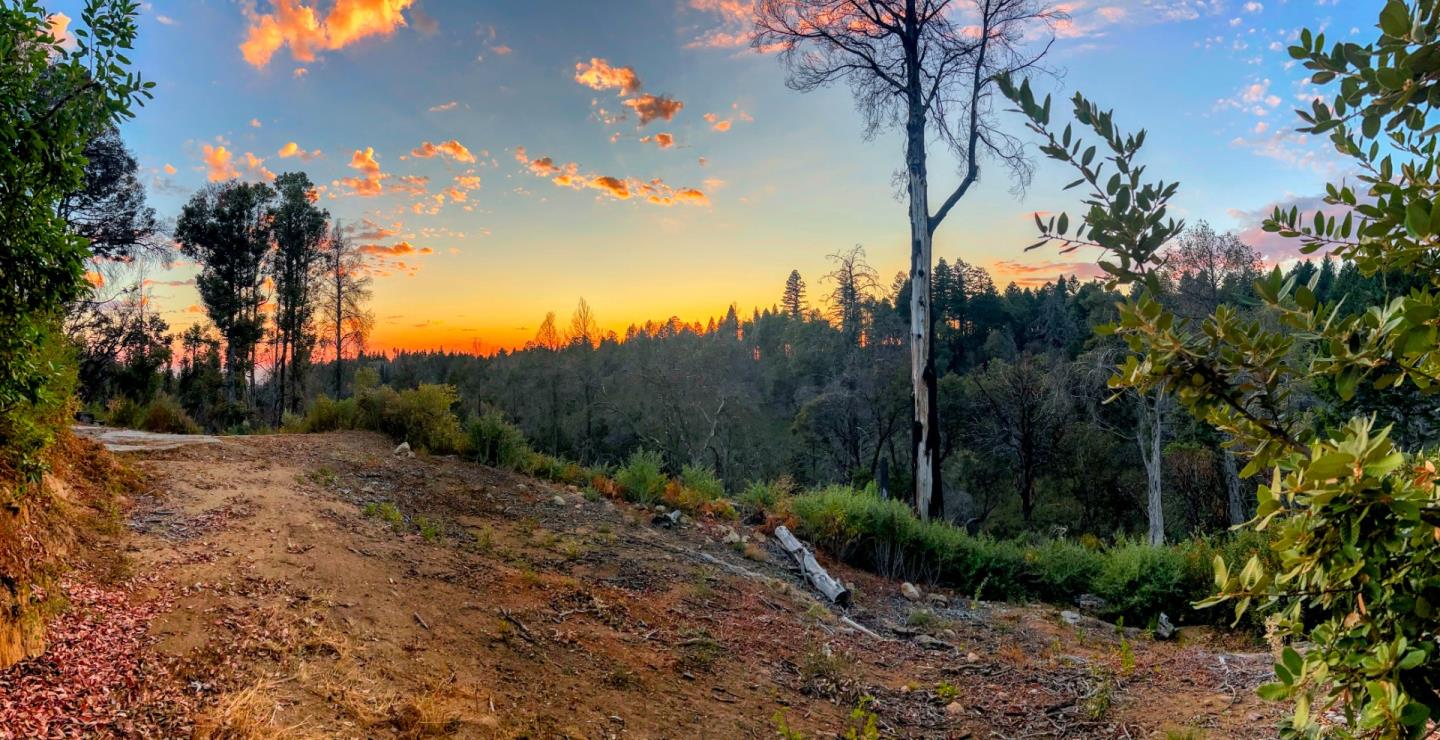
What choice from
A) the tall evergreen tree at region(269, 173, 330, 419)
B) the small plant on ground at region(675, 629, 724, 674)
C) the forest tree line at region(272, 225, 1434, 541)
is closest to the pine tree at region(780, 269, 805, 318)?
the forest tree line at region(272, 225, 1434, 541)

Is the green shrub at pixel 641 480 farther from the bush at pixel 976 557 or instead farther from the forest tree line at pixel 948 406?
the forest tree line at pixel 948 406

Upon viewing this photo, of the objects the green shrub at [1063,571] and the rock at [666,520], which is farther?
the green shrub at [1063,571]

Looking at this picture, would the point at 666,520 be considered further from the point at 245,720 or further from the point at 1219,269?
the point at 1219,269

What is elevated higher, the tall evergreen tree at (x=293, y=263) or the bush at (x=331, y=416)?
the tall evergreen tree at (x=293, y=263)

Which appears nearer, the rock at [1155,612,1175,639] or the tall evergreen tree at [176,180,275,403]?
the rock at [1155,612,1175,639]

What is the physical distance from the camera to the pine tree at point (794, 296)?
2085 inches

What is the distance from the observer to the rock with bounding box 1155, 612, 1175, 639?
637 centimetres

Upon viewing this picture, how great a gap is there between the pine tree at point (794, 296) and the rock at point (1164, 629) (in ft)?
153

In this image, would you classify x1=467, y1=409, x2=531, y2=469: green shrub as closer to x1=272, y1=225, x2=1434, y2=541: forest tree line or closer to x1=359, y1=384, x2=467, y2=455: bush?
x1=359, y1=384, x2=467, y2=455: bush

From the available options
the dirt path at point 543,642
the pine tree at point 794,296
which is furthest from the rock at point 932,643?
the pine tree at point 794,296

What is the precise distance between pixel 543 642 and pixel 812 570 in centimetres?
359

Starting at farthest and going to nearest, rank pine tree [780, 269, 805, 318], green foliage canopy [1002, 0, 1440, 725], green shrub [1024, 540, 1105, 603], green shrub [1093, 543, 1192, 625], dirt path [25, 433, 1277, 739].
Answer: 1. pine tree [780, 269, 805, 318]
2. green shrub [1024, 540, 1105, 603]
3. green shrub [1093, 543, 1192, 625]
4. dirt path [25, 433, 1277, 739]
5. green foliage canopy [1002, 0, 1440, 725]

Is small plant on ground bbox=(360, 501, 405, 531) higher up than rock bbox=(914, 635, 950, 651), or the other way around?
small plant on ground bbox=(360, 501, 405, 531)

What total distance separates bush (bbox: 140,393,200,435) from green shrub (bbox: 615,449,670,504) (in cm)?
682
